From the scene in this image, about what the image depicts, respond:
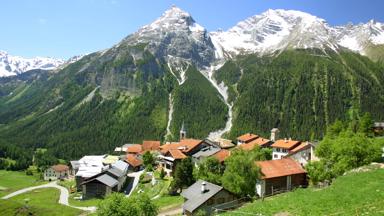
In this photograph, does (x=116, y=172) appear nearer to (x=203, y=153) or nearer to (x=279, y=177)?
(x=203, y=153)

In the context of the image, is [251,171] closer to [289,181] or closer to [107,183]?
[289,181]

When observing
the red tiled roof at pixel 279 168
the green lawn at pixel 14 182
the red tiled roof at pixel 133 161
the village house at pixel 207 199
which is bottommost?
the green lawn at pixel 14 182

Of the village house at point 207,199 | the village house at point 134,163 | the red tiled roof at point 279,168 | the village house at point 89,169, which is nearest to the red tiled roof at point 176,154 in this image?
the village house at point 134,163

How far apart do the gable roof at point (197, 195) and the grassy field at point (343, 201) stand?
57.8 ft

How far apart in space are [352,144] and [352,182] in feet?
65.1

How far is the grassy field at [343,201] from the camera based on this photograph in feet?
112

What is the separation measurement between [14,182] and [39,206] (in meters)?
78.9

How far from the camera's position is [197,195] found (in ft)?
211

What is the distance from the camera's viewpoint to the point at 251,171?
66.1m

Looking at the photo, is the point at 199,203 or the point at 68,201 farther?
the point at 68,201

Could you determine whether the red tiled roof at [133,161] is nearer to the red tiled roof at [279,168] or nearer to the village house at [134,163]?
the village house at [134,163]

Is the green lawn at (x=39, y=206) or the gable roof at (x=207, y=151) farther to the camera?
the gable roof at (x=207, y=151)

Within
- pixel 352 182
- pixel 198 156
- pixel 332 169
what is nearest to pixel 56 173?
pixel 198 156

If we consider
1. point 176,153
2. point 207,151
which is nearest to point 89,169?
point 176,153
